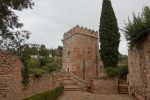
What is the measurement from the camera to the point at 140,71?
1580 centimetres

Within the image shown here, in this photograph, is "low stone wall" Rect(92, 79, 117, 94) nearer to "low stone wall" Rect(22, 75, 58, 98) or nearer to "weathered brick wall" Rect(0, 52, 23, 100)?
"low stone wall" Rect(22, 75, 58, 98)

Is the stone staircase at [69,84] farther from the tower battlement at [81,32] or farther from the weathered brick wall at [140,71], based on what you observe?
the tower battlement at [81,32]

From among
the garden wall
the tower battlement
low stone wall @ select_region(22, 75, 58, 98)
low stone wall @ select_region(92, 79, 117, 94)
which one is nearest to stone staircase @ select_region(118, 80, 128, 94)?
low stone wall @ select_region(92, 79, 117, 94)

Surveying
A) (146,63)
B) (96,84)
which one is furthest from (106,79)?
(146,63)

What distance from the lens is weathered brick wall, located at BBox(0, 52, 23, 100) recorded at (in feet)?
45.2

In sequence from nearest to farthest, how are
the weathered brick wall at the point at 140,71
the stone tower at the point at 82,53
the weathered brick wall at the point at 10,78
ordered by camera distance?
the weathered brick wall at the point at 10,78 < the weathered brick wall at the point at 140,71 < the stone tower at the point at 82,53

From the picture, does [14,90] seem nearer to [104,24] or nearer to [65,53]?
[104,24]

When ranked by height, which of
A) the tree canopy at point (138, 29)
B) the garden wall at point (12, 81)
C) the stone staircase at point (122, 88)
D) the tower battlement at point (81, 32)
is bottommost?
the stone staircase at point (122, 88)

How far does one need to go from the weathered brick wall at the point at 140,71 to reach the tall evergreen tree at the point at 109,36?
8.95 m

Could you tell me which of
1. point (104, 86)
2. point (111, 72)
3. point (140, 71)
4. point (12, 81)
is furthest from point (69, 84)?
point (12, 81)

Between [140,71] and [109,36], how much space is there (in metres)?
13.2

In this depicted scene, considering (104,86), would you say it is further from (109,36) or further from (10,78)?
(10,78)

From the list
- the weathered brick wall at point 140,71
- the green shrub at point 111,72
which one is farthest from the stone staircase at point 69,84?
the weathered brick wall at point 140,71

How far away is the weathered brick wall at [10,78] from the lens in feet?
45.2
